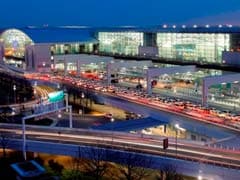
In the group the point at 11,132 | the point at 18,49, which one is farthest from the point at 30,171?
the point at 18,49

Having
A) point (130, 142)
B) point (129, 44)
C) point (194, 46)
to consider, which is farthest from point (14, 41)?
point (130, 142)

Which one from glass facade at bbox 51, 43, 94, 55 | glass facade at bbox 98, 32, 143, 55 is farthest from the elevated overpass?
glass facade at bbox 51, 43, 94, 55

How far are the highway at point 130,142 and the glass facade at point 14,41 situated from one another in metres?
35.3

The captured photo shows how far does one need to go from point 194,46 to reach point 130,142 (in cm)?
2619

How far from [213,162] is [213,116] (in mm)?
8045

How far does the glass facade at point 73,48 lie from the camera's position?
2404 inches

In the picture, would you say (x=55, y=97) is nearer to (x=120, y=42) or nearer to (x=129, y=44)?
A: (x=129, y=44)

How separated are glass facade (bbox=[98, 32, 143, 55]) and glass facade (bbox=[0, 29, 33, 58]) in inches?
412

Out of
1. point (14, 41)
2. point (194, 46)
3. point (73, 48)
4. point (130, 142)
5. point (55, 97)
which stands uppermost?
point (14, 41)

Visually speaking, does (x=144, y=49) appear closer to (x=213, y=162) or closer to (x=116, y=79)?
(x=116, y=79)

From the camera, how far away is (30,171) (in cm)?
1706

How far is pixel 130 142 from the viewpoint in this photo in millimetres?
22578

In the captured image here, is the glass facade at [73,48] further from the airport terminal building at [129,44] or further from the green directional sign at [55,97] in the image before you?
the green directional sign at [55,97]

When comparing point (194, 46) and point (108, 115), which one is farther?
point (194, 46)
